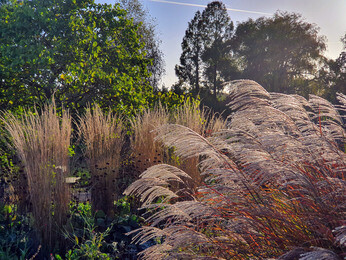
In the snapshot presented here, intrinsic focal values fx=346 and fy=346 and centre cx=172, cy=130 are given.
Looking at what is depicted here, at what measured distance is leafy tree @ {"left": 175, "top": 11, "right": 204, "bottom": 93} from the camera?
30484 millimetres

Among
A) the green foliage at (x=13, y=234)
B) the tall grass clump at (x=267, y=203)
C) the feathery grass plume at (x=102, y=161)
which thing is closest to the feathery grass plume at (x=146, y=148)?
the feathery grass plume at (x=102, y=161)

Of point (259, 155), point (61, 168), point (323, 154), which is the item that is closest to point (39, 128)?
point (61, 168)

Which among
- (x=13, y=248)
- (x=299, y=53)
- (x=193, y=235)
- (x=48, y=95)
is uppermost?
(x=299, y=53)

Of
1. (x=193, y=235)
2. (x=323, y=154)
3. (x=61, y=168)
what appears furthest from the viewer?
(x=61, y=168)

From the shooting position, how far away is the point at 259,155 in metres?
2.50

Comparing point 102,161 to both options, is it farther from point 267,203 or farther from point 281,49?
point 281,49

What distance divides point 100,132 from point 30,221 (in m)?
1.76

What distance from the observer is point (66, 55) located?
10.0 m

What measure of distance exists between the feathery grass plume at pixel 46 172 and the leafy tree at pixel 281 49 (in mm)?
27909

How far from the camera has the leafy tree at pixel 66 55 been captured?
9594 millimetres

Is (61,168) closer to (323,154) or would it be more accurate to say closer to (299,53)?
(323,154)

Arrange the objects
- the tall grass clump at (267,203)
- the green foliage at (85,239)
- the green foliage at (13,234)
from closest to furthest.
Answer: the tall grass clump at (267,203), the green foliage at (85,239), the green foliage at (13,234)

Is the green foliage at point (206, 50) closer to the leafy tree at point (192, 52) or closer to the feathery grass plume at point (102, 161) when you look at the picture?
the leafy tree at point (192, 52)

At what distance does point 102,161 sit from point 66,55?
552cm
